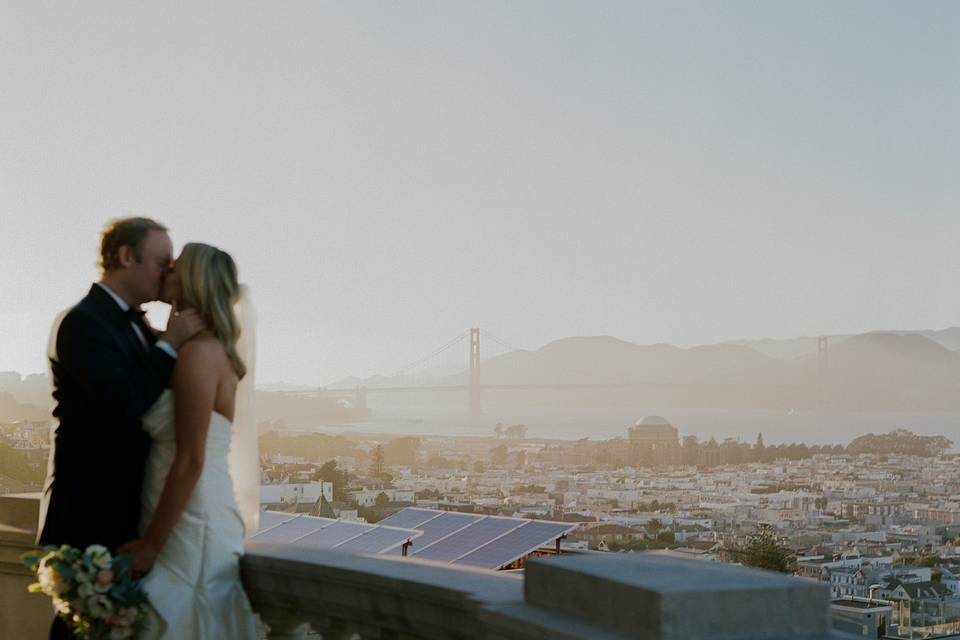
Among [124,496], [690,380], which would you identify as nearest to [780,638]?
[124,496]

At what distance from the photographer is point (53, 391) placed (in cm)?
225

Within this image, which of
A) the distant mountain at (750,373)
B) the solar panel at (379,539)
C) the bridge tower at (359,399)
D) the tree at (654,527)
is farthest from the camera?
the distant mountain at (750,373)

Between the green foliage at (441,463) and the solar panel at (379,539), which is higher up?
the solar panel at (379,539)

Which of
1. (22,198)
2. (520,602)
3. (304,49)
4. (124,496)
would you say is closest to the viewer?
(520,602)

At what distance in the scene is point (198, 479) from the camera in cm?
217

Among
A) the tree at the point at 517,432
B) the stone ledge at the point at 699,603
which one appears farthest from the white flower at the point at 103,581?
the tree at the point at 517,432

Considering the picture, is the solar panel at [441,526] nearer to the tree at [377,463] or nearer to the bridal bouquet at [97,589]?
the bridal bouquet at [97,589]

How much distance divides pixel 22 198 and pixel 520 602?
69.1ft

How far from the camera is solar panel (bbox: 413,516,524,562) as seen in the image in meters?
9.25

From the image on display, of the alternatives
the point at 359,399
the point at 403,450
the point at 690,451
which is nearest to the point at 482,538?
the point at 359,399

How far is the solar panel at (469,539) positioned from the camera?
925 centimetres

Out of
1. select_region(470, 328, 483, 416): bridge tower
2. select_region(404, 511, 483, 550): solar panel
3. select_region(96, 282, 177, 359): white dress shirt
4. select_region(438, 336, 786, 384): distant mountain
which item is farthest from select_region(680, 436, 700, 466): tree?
select_region(96, 282, 177, 359): white dress shirt

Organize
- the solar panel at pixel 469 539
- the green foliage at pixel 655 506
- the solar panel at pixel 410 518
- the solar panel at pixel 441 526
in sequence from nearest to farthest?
1. the solar panel at pixel 469 539
2. the solar panel at pixel 441 526
3. the solar panel at pixel 410 518
4. the green foliage at pixel 655 506

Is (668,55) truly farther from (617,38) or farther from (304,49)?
(304,49)
